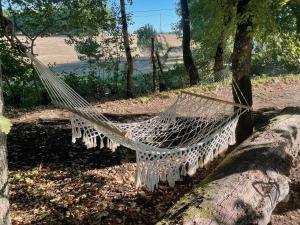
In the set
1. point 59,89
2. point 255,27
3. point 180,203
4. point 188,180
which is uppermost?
point 255,27

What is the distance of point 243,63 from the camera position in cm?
522

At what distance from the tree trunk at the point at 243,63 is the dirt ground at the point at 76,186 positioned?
94 cm

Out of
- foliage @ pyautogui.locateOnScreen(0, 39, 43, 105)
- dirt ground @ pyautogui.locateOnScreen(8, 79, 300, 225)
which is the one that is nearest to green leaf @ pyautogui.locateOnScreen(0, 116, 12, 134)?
dirt ground @ pyautogui.locateOnScreen(8, 79, 300, 225)

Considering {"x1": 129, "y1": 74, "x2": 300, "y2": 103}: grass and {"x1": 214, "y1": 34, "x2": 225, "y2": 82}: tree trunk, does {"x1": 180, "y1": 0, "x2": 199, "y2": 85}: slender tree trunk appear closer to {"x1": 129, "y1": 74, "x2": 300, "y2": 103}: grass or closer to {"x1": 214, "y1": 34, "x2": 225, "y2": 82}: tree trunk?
{"x1": 214, "y1": 34, "x2": 225, "y2": 82}: tree trunk

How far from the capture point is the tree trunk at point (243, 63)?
16.5ft

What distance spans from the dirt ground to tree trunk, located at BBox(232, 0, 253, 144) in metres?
0.94

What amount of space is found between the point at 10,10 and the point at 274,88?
6.71m

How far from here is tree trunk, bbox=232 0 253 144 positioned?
503 cm

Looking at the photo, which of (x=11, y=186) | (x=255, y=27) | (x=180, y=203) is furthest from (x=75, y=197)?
(x=255, y=27)

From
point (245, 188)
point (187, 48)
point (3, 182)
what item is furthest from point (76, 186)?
point (187, 48)

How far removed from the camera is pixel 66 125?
6574mm

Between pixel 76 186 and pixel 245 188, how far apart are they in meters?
2.09

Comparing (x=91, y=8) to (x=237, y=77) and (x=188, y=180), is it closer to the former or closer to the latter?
(x=237, y=77)

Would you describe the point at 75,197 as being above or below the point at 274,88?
below
